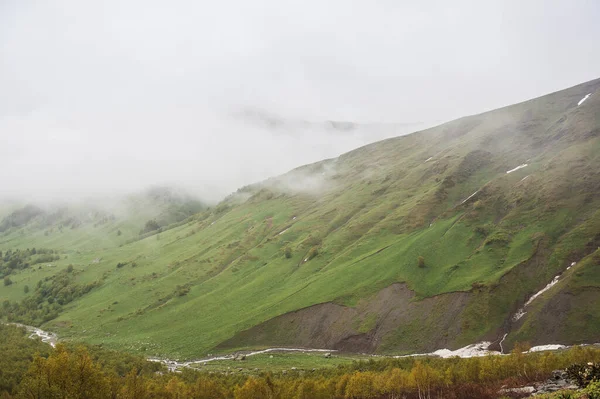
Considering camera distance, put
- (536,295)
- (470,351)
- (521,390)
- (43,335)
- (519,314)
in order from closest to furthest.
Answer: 1. (521,390)
2. (470,351)
3. (519,314)
4. (536,295)
5. (43,335)

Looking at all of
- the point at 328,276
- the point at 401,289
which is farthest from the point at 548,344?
the point at 328,276

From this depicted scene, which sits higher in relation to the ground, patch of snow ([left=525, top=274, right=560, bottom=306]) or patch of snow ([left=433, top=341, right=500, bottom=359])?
patch of snow ([left=525, top=274, right=560, bottom=306])

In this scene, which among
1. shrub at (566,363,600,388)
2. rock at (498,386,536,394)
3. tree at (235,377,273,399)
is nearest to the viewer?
shrub at (566,363,600,388)

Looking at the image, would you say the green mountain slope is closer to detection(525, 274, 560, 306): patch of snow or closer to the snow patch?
the snow patch

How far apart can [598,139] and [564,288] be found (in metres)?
93.9

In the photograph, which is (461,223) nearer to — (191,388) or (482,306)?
(482,306)

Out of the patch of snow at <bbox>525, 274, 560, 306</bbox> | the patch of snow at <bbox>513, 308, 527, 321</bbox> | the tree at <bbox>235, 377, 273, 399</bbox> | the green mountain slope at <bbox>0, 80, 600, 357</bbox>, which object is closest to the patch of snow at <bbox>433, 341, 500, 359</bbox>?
the green mountain slope at <bbox>0, 80, 600, 357</bbox>

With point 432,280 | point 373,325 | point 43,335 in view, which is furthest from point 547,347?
point 43,335

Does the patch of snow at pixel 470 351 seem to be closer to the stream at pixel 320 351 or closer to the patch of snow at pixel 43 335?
the stream at pixel 320 351

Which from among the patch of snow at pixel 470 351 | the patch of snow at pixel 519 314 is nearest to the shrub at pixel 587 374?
the patch of snow at pixel 470 351

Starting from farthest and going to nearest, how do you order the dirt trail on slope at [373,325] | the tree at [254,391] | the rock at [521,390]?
the dirt trail on slope at [373,325], the tree at [254,391], the rock at [521,390]

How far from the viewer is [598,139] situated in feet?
527

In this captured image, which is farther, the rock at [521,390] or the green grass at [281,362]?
the green grass at [281,362]

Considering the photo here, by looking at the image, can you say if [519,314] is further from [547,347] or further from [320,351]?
[320,351]
